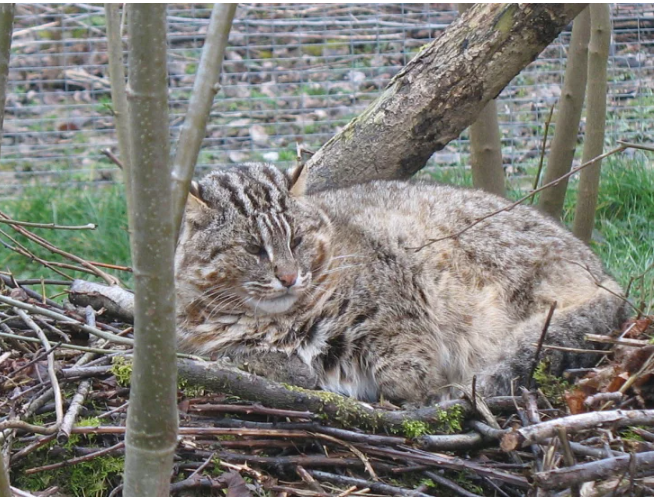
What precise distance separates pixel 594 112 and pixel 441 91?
128 centimetres

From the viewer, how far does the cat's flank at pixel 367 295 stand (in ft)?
13.4

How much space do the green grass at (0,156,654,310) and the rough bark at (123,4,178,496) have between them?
4084mm

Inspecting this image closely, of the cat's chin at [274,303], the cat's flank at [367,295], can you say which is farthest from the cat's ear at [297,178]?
the cat's chin at [274,303]

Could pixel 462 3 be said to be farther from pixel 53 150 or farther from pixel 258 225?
pixel 53 150

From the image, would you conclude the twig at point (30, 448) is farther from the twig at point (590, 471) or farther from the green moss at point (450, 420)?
the twig at point (590, 471)

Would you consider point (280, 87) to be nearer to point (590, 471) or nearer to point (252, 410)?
point (252, 410)

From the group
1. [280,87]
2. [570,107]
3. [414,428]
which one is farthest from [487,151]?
[280,87]

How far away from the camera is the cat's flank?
4074mm

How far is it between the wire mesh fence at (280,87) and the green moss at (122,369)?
4570mm

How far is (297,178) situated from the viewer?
4434 mm

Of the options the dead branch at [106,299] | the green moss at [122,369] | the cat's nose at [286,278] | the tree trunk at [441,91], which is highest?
the tree trunk at [441,91]

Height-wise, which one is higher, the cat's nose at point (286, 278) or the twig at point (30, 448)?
the cat's nose at point (286, 278)

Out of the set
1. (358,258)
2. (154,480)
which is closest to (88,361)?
(358,258)

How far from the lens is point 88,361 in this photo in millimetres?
4074
